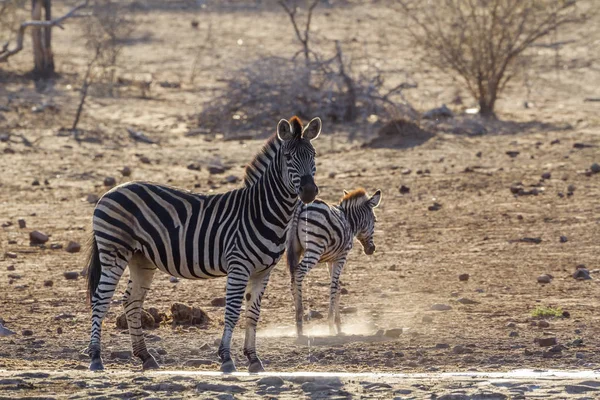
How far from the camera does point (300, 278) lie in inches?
375

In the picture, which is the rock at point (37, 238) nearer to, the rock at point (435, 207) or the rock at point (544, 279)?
the rock at point (435, 207)

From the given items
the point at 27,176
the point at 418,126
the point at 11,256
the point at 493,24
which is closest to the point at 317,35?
the point at 493,24

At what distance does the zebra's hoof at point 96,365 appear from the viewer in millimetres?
7700

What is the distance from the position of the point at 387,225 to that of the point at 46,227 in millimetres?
4149

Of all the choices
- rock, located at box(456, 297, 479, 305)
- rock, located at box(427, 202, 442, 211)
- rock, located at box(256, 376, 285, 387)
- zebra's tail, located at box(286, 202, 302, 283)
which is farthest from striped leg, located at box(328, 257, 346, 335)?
rock, located at box(427, 202, 442, 211)

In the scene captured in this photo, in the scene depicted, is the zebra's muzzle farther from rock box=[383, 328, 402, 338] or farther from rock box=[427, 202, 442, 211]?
rock box=[427, 202, 442, 211]

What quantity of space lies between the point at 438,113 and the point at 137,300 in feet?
43.2

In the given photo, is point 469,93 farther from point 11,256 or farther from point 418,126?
point 11,256

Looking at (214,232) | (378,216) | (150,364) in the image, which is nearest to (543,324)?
(214,232)

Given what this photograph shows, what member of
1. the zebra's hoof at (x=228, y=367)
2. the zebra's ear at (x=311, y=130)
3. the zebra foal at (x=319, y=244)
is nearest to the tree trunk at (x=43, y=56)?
the zebra foal at (x=319, y=244)

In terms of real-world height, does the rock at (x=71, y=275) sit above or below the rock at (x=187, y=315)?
above

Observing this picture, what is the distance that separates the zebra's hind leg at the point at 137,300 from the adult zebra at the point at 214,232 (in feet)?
0.05

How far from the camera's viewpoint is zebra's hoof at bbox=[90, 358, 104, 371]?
7700 millimetres

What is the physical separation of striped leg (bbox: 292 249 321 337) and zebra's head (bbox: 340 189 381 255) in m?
0.79
